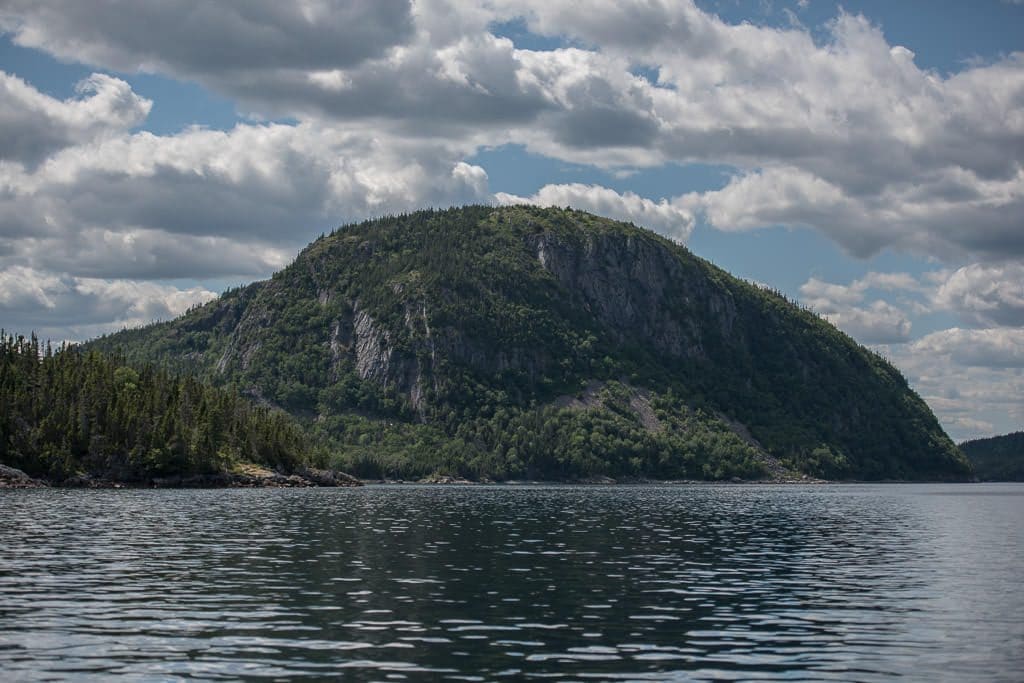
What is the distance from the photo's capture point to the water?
3691 cm

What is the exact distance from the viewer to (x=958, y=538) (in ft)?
329

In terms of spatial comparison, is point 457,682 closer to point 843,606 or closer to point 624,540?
point 843,606

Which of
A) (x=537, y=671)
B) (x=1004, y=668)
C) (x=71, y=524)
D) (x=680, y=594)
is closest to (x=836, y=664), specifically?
(x=1004, y=668)

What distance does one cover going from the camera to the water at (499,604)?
3691 centimetres

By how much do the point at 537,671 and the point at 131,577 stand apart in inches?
1296

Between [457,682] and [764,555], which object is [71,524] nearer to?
[764,555]

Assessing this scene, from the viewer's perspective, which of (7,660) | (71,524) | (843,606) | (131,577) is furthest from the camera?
(71,524)

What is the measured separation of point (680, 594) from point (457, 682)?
2403 centimetres

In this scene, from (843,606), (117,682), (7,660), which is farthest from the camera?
(843,606)

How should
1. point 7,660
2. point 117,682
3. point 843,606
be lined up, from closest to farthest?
point 117,682
point 7,660
point 843,606

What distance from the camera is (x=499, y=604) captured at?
50.9 metres

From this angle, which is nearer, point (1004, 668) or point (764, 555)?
point (1004, 668)

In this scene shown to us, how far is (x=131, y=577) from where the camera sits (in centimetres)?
5959

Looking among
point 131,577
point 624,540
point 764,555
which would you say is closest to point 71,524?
point 131,577
